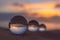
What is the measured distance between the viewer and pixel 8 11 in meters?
1.77

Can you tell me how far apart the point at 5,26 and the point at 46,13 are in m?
0.37

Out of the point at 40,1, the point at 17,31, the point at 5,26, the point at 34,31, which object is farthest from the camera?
the point at 40,1

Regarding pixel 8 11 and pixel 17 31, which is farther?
pixel 8 11

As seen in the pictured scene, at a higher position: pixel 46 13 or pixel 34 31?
pixel 46 13

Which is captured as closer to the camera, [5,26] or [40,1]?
[5,26]

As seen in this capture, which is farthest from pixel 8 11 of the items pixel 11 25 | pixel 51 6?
pixel 11 25

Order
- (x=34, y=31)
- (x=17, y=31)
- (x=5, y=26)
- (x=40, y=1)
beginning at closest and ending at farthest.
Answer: (x=17, y=31) < (x=34, y=31) < (x=5, y=26) < (x=40, y=1)

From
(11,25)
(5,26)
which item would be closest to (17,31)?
(11,25)

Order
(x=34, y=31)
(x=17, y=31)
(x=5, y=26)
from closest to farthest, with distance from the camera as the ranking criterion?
(x=17, y=31) → (x=34, y=31) → (x=5, y=26)

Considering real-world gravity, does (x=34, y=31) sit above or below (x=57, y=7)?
below

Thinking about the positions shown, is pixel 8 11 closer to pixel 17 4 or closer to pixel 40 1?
pixel 17 4

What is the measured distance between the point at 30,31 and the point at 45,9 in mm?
417

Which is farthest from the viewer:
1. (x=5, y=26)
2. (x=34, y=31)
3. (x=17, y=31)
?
(x=5, y=26)

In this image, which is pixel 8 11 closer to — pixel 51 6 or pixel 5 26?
pixel 5 26
